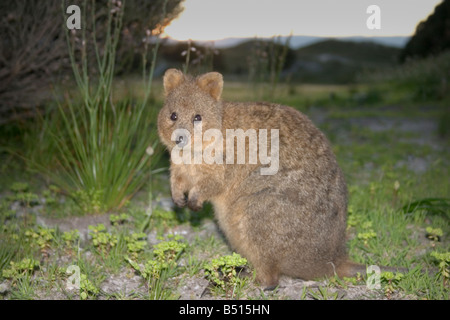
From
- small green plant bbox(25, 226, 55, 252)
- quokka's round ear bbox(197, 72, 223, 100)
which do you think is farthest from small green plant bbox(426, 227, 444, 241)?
small green plant bbox(25, 226, 55, 252)

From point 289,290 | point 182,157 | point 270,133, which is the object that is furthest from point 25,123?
point 289,290

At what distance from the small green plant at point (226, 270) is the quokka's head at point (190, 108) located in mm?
987

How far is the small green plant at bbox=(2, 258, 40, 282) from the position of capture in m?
3.90

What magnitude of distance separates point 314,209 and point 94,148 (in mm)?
2561

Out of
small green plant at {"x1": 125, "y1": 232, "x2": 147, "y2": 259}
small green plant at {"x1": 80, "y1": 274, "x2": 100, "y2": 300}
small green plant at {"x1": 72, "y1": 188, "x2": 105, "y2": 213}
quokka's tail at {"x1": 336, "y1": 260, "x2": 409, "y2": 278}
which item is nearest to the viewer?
small green plant at {"x1": 80, "y1": 274, "x2": 100, "y2": 300}

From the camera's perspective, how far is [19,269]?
410 cm

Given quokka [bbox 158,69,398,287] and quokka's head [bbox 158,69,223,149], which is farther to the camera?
quokka's head [bbox 158,69,223,149]

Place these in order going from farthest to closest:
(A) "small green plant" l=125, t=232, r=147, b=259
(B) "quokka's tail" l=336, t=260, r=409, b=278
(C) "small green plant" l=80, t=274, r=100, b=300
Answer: (A) "small green plant" l=125, t=232, r=147, b=259
(B) "quokka's tail" l=336, t=260, r=409, b=278
(C) "small green plant" l=80, t=274, r=100, b=300

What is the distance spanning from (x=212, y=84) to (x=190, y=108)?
1.04ft

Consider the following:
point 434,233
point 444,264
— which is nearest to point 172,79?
point 444,264

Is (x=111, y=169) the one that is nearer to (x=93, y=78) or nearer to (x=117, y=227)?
(x=117, y=227)

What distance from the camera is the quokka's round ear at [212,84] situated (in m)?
4.23

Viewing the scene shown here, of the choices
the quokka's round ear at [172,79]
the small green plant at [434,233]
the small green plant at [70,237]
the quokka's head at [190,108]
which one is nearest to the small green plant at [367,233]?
the small green plant at [434,233]

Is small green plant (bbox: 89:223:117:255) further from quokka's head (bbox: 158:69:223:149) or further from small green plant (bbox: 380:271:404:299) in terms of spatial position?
small green plant (bbox: 380:271:404:299)
